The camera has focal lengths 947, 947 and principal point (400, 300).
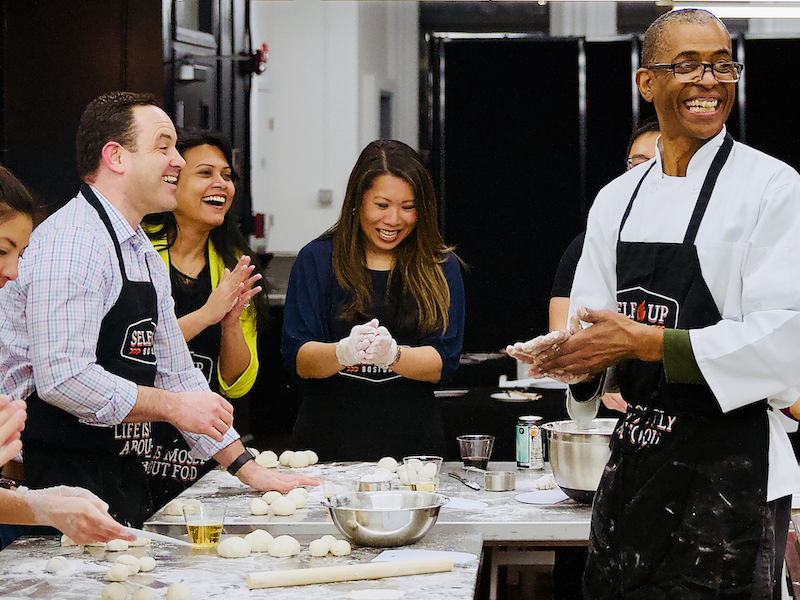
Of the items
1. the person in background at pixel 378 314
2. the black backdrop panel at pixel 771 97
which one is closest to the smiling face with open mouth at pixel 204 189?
the person in background at pixel 378 314

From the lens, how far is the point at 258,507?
87.1 inches

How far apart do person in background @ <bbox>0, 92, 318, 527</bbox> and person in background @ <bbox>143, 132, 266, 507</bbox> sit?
49 centimetres

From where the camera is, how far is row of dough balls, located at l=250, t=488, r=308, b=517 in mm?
2201

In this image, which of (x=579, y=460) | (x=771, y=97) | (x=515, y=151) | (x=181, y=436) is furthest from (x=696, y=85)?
(x=771, y=97)

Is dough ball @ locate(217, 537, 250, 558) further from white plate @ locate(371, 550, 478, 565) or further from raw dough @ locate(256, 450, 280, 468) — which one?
raw dough @ locate(256, 450, 280, 468)

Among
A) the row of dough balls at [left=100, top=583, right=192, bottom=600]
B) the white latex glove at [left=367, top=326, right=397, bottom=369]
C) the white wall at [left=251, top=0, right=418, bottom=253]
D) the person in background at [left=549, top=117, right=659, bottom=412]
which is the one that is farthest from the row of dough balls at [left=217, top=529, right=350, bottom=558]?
the white wall at [left=251, top=0, right=418, bottom=253]

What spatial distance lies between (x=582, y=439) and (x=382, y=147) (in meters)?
1.32

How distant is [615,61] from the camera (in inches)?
203

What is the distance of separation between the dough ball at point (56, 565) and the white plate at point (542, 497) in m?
1.10

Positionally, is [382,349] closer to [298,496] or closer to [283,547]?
[298,496]

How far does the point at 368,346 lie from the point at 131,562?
1.14 m

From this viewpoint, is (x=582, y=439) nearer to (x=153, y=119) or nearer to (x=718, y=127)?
(x=718, y=127)

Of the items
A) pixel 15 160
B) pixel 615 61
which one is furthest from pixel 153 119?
pixel 615 61

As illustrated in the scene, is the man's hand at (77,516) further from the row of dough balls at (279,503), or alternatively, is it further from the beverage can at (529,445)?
the beverage can at (529,445)
